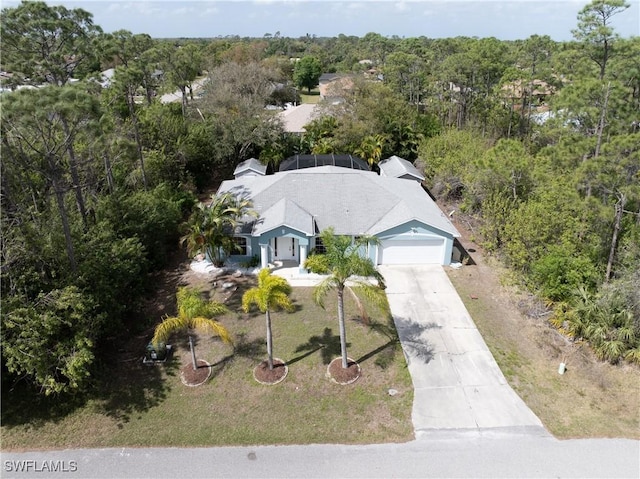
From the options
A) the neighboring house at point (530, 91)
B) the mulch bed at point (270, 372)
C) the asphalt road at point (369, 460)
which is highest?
the neighboring house at point (530, 91)

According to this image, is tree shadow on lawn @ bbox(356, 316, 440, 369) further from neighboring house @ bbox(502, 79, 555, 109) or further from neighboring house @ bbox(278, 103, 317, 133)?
neighboring house @ bbox(278, 103, 317, 133)

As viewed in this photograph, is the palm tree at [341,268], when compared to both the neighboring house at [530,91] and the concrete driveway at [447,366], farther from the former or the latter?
the neighboring house at [530,91]

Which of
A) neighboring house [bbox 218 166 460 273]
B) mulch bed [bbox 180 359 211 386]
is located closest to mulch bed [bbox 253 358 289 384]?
mulch bed [bbox 180 359 211 386]

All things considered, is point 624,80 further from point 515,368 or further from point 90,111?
point 90,111

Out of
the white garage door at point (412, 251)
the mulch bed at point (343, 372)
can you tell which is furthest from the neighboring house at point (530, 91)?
the mulch bed at point (343, 372)

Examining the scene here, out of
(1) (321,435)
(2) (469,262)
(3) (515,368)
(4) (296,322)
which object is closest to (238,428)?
(1) (321,435)
